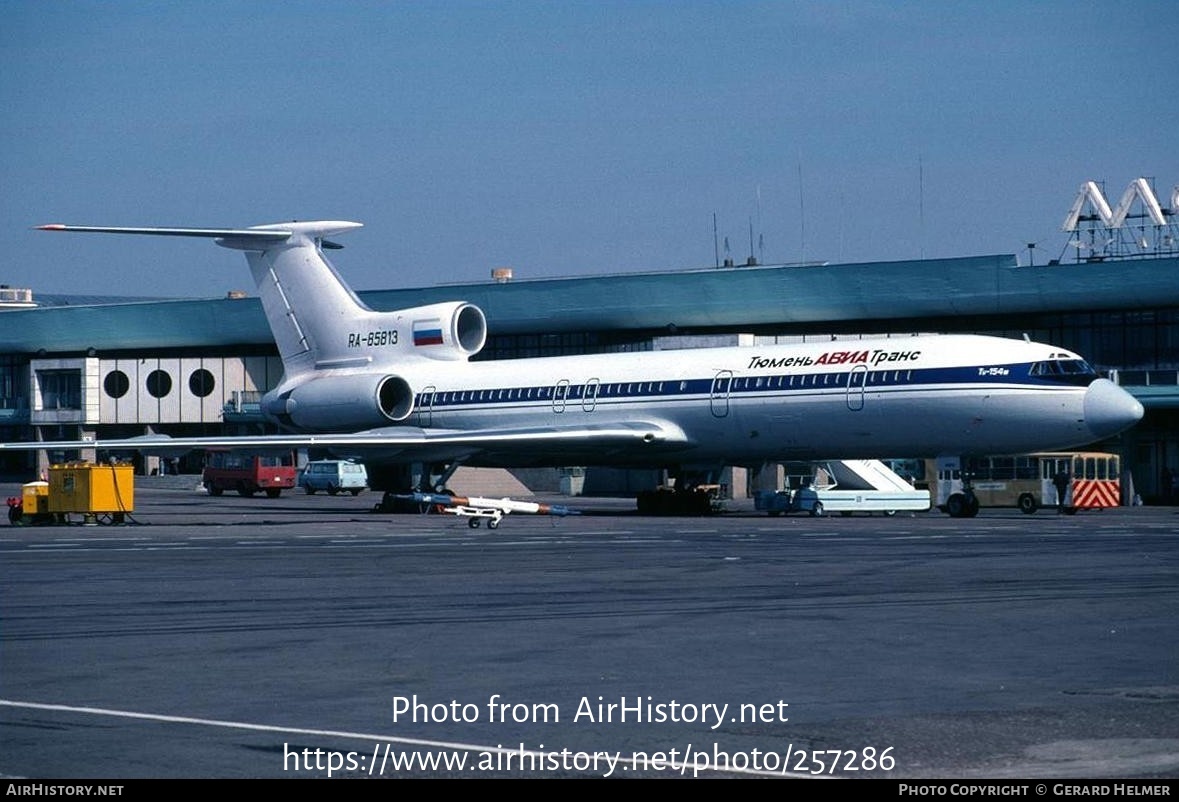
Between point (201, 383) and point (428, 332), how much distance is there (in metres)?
39.0

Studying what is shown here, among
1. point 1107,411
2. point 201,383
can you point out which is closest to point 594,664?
point 1107,411

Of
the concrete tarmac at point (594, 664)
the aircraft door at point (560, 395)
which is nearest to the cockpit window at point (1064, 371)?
the concrete tarmac at point (594, 664)

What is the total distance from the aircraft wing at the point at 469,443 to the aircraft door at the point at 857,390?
5767mm

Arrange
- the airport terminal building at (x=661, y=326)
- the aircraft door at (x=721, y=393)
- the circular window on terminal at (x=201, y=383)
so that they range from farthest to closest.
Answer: the circular window on terminal at (x=201, y=383), the airport terminal building at (x=661, y=326), the aircraft door at (x=721, y=393)

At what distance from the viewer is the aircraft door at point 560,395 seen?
156 feet

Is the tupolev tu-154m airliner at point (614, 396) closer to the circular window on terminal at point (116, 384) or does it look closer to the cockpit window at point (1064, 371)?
the cockpit window at point (1064, 371)

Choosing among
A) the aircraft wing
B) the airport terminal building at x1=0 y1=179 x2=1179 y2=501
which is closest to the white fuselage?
the aircraft wing

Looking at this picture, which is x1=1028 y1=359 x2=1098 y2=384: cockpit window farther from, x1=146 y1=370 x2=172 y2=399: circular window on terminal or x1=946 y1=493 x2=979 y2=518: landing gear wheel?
x1=146 y1=370 x2=172 y2=399: circular window on terminal

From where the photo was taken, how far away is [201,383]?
87.9m

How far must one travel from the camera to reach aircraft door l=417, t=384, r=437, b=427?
50875 millimetres

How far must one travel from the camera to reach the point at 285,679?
41.0 ft

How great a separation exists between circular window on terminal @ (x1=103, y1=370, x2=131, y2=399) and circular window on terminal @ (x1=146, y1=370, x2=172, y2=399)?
40.7 inches

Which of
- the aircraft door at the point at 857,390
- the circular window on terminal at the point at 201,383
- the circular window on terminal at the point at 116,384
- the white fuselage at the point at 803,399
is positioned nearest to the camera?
the white fuselage at the point at 803,399

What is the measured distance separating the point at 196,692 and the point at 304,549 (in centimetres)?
1675
